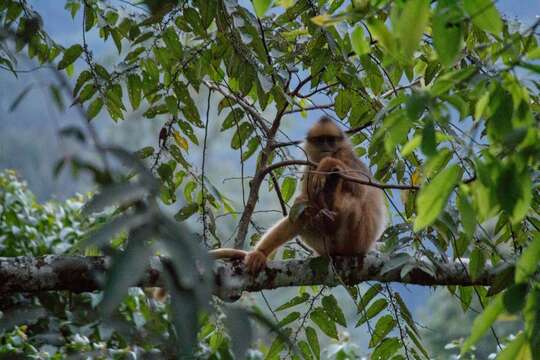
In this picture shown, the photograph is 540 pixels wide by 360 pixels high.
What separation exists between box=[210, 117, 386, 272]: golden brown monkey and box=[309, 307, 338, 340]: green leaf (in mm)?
398

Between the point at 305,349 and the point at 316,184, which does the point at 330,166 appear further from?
the point at 305,349

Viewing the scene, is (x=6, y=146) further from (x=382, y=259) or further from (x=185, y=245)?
(x=382, y=259)

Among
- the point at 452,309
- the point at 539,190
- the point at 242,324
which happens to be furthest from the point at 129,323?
the point at 452,309

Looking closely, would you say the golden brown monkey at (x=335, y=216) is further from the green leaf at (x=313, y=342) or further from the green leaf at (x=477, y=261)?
the green leaf at (x=477, y=261)

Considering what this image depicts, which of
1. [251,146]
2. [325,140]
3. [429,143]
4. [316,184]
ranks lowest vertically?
[429,143]

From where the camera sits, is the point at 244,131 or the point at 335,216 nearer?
the point at 244,131

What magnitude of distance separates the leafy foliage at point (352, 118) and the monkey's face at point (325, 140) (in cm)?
89

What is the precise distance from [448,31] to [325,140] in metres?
3.80

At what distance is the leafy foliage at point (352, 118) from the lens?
1067 millimetres

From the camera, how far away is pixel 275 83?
3256 millimetres

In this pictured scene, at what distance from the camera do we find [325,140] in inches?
206

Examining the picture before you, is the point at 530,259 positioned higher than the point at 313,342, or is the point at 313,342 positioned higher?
the point at 313,342

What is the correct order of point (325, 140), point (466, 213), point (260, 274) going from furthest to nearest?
point (325, 140) < point (260, 274) < point (466, 213)

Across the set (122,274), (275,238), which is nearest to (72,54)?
(275,238)
